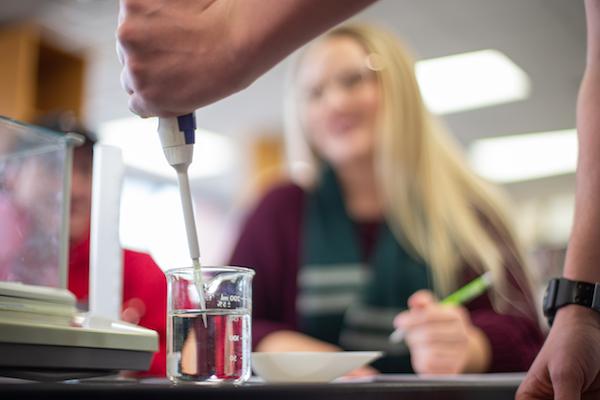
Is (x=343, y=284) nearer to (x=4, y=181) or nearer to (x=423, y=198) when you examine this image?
(x=423, y=198)

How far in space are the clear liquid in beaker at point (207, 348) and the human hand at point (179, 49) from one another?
0.60ft

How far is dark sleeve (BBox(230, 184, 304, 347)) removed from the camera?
5.48ft

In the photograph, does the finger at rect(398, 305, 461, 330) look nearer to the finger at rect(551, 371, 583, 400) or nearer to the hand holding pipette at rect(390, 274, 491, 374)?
the hand holding pipette at rect(390, 274, 491, 374)

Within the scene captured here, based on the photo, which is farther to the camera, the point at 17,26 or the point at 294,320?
the point at 17,26

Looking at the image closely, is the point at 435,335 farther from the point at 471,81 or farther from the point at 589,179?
the point at 471,81

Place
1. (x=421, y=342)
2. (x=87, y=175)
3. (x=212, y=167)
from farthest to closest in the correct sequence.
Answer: (x=212, y=167)
(x=87, y=175)
(x=421, y=342)

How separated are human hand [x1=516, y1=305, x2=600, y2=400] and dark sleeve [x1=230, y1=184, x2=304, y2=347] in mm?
993

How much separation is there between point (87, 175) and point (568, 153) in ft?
19.9

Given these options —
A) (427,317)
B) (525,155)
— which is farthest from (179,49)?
(525,155)

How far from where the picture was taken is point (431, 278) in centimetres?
158

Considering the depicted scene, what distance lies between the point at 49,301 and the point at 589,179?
1.68ft

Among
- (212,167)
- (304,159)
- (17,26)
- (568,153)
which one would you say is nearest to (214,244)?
(212,167)

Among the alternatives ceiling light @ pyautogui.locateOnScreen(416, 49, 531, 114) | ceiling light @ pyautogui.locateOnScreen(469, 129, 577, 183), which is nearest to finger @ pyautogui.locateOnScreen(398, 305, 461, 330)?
ceiling light @ pyautogui.locateOnScreen(416, 49, 531, 114)

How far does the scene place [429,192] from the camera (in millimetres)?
1626
